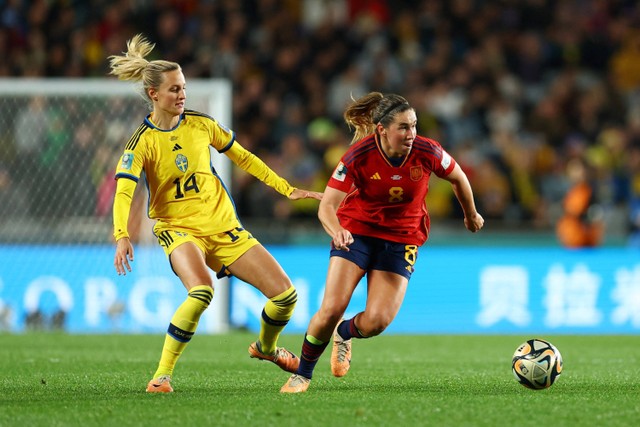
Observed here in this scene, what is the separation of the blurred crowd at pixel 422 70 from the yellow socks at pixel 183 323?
8.51 metres

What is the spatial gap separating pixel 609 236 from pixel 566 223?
70 centimetres

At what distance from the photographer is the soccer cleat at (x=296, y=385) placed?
6801 mm

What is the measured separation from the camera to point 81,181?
1417 cm

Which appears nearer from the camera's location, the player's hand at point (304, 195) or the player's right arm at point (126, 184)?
the player's right arm at point (126, 184)

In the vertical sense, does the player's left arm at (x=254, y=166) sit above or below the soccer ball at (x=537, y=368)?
above

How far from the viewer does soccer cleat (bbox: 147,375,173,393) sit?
6.79 m

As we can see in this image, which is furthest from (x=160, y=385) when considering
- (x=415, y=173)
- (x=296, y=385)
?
(x=415, y=173)

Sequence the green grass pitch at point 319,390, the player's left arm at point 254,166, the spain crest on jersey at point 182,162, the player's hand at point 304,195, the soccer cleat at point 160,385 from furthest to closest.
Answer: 1. the player's left arm at point 254,166
2. the player's hand at point 304,195
3. the spain crest on jersey at point 182,162
4. the soccer cleat at point 160,385
5. the green grass pitch at point 319,390

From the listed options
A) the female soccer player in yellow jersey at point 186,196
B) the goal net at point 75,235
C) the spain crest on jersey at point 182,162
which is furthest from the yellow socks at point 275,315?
the goal net at point 75,235

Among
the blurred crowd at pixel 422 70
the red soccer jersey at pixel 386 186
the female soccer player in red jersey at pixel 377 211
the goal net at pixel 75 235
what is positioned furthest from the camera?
the blurred crowd at pixel 422 70

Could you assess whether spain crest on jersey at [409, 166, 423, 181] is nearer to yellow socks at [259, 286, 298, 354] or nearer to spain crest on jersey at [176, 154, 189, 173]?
yellow socks at [259, 286, 298, 354]

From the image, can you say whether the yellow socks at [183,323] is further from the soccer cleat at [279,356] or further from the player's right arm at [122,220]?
the soccer cleat at [279,356]

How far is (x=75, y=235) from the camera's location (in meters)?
14.1

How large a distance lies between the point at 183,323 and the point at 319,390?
3.03ft
